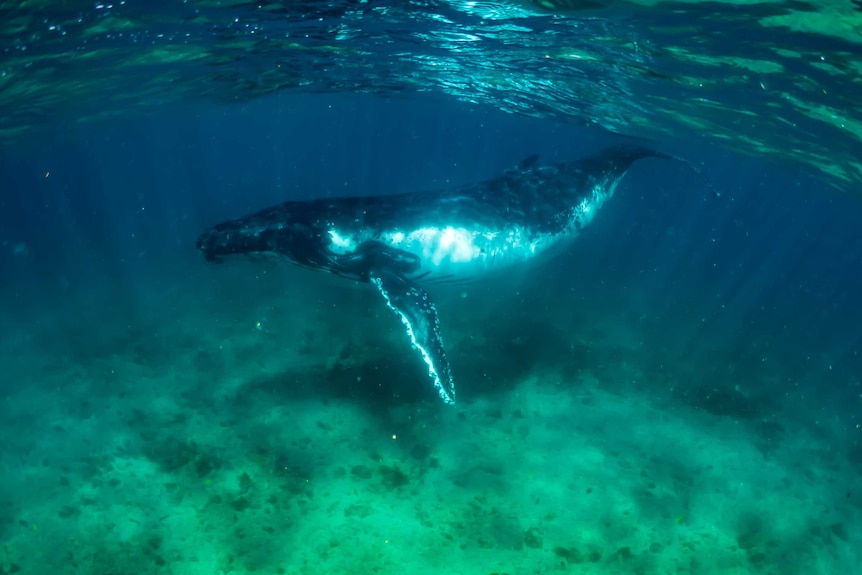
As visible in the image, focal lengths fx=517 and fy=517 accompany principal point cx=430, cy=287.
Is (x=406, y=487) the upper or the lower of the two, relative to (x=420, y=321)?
lower

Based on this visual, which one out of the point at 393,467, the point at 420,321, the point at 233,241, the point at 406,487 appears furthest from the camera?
the point at 233,241

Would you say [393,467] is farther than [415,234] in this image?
No

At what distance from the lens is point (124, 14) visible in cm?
1373

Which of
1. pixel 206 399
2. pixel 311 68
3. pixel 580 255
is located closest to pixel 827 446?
pixel 206 399

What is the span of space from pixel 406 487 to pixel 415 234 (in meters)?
5.01

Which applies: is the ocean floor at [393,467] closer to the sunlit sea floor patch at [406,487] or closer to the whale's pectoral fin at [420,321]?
the sunlit sea floor patch at [406,487]

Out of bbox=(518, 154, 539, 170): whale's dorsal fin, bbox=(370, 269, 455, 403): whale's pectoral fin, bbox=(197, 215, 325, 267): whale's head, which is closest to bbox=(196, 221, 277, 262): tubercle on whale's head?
bbox=(197, 215, 325, 267): whale's head

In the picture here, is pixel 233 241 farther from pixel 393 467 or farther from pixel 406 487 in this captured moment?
pixel 406 487

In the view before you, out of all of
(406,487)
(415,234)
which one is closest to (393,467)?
(406,487)

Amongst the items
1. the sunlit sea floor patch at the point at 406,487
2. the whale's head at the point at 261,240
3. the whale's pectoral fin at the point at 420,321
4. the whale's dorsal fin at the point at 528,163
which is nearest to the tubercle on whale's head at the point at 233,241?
the whale's head at the point at 261,240

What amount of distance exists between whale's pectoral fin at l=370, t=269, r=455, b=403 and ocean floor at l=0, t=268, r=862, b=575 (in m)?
2.27

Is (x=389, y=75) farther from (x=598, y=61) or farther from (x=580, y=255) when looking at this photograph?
(x=580, y=255)

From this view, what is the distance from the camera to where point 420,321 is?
898cm

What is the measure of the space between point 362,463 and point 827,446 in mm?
11074
